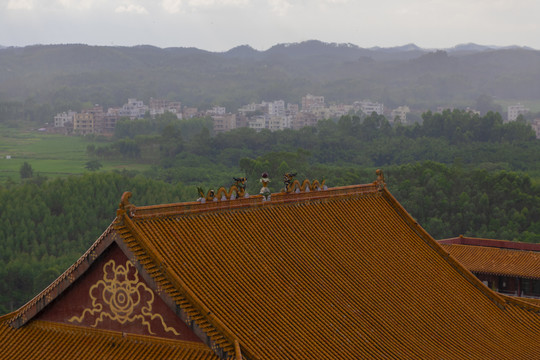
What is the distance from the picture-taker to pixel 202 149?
14838 cm

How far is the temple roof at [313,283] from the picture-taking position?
16281 millimetres

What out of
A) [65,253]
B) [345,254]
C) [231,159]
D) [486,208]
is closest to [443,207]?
[486,208]

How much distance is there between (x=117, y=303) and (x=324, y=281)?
457 cm

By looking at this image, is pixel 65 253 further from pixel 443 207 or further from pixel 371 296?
pixel 371 296

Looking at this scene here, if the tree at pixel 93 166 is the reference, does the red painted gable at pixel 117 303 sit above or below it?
above

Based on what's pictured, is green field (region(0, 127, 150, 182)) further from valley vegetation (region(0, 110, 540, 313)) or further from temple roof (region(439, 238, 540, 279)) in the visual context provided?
temple roof (region(439, 238, 540, 279))

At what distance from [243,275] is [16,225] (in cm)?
8107

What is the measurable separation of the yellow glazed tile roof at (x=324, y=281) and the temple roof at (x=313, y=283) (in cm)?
3

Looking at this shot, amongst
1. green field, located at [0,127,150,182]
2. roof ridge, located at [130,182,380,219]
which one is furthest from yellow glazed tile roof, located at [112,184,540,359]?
green field, located at [0,127,150,182]

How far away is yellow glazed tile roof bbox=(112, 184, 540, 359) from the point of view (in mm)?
16578

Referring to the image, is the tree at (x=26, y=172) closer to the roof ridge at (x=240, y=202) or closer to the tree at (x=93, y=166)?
the tree at (x=93, y=166)

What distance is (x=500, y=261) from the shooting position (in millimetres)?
37688

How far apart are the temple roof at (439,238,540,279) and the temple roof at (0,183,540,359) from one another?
1413cm

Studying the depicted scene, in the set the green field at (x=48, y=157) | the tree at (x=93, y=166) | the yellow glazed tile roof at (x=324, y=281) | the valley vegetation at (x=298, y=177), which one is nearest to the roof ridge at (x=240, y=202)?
the yellow glazed tile roof at (x=324, y=281)
